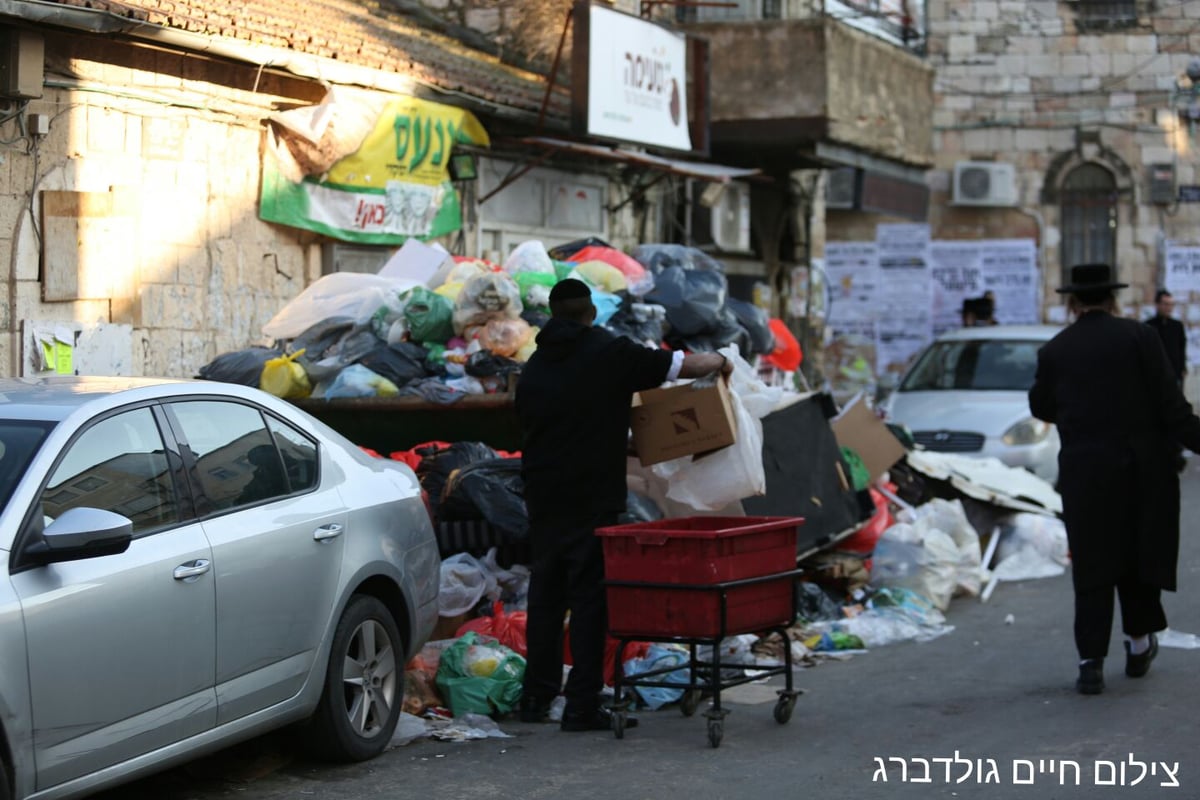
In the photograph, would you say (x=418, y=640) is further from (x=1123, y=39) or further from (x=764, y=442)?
(x=1123, y=39)

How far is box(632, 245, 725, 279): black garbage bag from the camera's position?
12977 mm

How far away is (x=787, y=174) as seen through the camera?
68.2 ft

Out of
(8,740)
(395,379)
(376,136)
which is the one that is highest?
(376,136)

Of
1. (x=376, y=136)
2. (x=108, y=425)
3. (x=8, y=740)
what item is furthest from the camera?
(x=376, y=136)

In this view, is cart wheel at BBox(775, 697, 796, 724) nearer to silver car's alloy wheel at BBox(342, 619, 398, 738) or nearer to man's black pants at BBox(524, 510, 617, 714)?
man's black pants at BBox(524, 510, 617, 714)

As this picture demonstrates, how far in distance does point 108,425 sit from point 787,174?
16036 millimetres

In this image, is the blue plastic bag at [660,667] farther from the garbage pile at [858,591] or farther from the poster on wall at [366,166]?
the poster on wall at [366,166]

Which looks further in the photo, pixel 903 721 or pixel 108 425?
pixel 903 721

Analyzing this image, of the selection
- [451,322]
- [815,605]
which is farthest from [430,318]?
[815,605]

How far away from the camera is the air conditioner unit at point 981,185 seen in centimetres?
2686

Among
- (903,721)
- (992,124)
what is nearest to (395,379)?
(903,721)

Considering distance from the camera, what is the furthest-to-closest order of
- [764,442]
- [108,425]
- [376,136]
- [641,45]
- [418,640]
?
1. [641,45]
2. [376,136]
3. [764,442]
4. [418,640]
5. [108,425]

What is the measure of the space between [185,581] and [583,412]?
2316 mm

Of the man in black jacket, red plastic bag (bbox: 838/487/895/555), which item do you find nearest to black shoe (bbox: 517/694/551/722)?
red plastic bag (bbox: 838/487/895/555)
